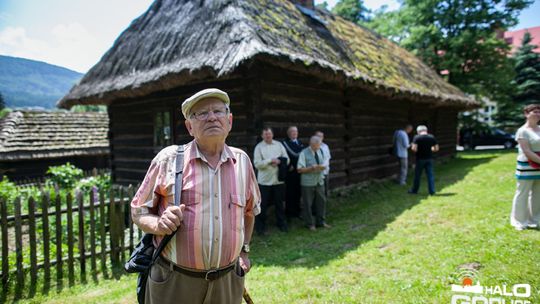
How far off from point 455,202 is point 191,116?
6887mm

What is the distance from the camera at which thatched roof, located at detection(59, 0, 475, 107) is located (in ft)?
18.9

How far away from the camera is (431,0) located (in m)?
21.4

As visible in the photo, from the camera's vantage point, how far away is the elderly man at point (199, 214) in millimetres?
1806

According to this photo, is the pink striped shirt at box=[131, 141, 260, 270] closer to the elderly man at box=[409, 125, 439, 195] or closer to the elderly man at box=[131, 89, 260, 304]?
the elderly man at box=[131, 89, 260, 304]

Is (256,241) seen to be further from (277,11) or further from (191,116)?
(277,11)

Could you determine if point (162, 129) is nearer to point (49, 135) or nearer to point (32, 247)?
point (32, 247)

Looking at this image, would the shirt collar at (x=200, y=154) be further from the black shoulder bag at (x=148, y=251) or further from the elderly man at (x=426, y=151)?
the elderly man at (x=426, y=151)

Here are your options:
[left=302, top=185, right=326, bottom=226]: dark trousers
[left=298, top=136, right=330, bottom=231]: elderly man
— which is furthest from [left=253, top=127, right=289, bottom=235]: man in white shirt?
[left=302, top=185, right=326, bottom=226]: dark trousers

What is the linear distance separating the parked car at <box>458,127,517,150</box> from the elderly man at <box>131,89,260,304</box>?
2539 centimetres

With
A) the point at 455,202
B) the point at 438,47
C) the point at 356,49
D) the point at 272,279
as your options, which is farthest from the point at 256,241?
the point at 438,47

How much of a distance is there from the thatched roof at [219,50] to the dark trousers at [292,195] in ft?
6.84

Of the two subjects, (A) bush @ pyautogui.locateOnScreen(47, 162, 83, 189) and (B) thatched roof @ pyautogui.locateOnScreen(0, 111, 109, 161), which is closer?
(A) bush @ pyautogui.locateOnScreen(47, 162, 83, 189)

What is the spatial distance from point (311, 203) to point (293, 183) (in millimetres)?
602

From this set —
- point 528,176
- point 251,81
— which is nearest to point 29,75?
point 251,81
